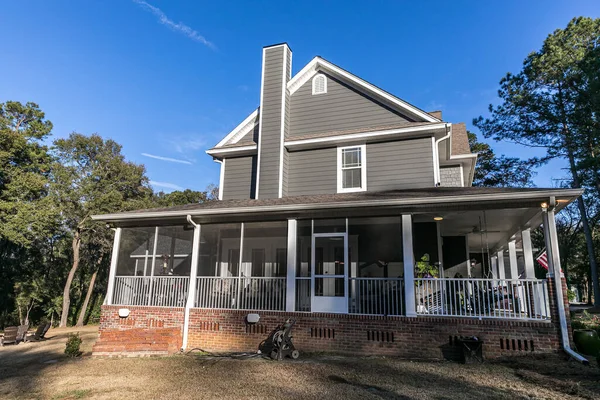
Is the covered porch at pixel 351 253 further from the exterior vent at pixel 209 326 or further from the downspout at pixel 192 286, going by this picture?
the exterior vent at pixel 209 326

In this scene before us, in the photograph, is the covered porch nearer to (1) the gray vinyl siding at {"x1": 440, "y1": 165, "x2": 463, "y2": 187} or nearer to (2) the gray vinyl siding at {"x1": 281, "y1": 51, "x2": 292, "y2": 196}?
(2) the gray vinyl siding at {"x1": 281, "y1": 51, "x2": 292, "y2": 196}

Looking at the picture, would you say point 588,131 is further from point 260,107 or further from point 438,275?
point 260,107

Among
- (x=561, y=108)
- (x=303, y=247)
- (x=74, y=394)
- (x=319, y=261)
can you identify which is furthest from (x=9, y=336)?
(x=561, y=108)

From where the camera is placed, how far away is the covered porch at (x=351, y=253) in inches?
309

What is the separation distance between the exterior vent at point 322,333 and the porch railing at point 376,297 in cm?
68

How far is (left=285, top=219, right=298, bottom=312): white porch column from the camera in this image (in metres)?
8.66

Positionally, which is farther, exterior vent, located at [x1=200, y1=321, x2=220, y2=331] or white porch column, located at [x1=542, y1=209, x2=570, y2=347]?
exterior vent, located at [x1=200, y1=321, x2=220, y2=331]

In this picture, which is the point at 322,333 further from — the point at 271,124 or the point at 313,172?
the point at 271,124

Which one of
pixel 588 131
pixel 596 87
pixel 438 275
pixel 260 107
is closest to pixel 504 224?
pixel 438 275

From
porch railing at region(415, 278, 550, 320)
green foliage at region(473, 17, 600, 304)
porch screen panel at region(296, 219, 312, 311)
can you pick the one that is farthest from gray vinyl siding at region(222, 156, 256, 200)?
green foliage at region(473, 17, 600, 304)

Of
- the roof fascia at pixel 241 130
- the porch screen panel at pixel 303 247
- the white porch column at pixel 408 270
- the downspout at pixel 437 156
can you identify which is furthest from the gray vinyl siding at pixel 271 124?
the downspout at pixel 437 156

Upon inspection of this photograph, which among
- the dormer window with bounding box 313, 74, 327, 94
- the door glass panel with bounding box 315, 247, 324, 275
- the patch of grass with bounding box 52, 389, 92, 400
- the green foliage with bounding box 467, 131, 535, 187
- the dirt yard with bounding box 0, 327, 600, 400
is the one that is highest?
the green foliage with bounding box 467, 131, 535, 187

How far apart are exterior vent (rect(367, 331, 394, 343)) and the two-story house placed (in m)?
0.02

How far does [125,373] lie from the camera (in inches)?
263
